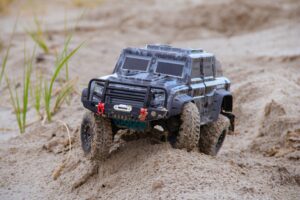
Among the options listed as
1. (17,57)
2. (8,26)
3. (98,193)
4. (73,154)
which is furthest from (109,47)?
(98,193)

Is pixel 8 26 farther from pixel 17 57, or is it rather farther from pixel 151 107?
pixel 151 107

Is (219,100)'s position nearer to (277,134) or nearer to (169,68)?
(169,68)

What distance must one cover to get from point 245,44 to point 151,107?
9512 millimetres

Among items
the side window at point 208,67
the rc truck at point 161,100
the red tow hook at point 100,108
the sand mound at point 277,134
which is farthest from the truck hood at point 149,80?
the sand mound at point 277,134

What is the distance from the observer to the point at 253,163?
8297 millimetres

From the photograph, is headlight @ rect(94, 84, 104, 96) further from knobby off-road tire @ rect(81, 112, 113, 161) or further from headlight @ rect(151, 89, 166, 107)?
headlight @ rect(151, 89, 166, 107)

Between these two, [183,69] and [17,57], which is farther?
[17,57]

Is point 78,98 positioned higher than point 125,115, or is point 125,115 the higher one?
point 125,115

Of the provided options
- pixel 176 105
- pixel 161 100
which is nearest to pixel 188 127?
pixel 176 105

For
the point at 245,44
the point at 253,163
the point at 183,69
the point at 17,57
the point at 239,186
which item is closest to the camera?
the point at 239,186

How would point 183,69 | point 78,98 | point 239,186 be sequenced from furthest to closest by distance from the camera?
1. point 78,98
2. point 183,69
3. point 239,186

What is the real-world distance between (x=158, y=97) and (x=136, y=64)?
34.4 inches

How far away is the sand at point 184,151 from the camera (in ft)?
23.4

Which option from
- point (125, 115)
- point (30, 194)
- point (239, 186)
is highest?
point (125, 115)
